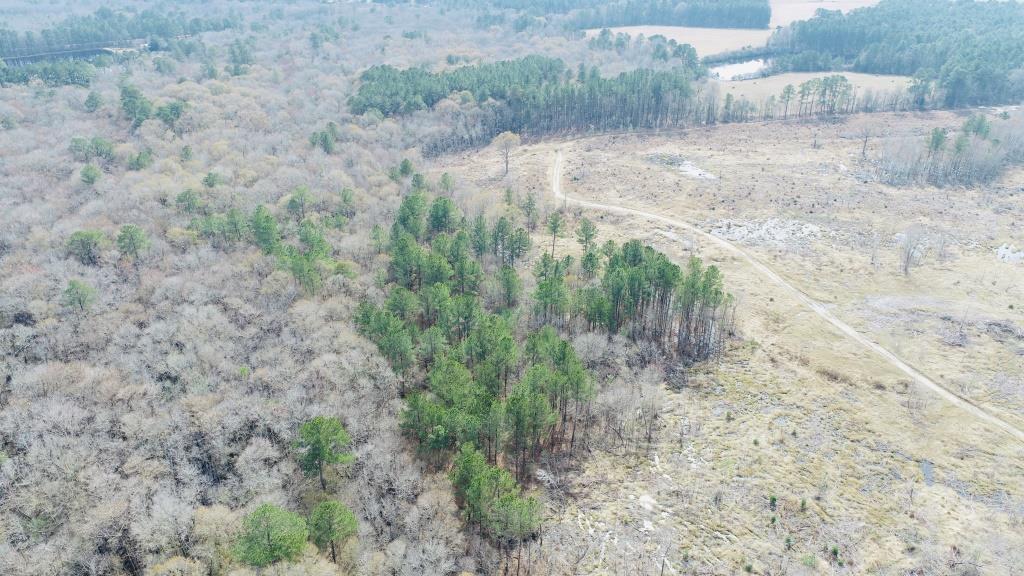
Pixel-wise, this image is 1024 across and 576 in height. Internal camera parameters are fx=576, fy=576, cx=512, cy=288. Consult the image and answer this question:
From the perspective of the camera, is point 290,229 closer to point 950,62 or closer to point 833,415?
point 833,415

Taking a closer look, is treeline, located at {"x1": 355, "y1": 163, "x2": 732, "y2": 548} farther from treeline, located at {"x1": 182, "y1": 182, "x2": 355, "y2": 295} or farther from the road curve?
the road curve

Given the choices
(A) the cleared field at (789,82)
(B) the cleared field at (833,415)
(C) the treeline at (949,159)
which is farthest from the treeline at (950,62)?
(B) the cleared field at (833,415)

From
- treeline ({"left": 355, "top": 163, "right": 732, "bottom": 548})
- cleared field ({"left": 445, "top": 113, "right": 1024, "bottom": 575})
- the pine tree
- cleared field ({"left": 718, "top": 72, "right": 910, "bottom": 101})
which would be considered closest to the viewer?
the pine tree

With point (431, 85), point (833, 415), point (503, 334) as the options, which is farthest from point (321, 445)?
point (431, 85)

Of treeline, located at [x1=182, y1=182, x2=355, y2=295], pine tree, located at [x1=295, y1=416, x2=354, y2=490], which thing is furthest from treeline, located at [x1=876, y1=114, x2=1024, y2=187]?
pine tree, located at [x1=295, y1=416, x2=354, y2=490]

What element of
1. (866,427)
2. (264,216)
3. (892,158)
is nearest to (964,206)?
(892,158)
